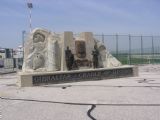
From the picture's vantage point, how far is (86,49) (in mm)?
22969

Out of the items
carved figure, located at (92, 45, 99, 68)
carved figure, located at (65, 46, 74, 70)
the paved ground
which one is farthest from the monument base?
the paved ground

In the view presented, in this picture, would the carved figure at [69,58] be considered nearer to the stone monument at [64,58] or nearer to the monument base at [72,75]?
the stone monument at [64,58]

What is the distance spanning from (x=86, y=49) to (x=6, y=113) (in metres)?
12.9

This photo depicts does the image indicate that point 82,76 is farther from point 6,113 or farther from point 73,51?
point 6,113

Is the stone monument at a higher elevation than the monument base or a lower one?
higher

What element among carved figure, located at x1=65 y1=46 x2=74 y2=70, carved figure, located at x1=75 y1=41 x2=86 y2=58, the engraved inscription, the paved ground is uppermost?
carved figure, located at x1=75 y1=41 x2=86 y2=58

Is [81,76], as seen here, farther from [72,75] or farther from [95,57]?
[95,57]

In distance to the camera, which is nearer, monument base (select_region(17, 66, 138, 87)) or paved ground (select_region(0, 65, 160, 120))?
paved ground (select_region(0, 65, 160, 120))

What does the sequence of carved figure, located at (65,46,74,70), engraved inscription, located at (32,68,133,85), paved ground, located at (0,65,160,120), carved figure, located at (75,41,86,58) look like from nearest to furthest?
paved ground, located at (0,65,160,120), engraved inscription, located at (32,68,133,85), carved figure, located at (65,46,74,70), carved figure, located at (75,41,86,58)

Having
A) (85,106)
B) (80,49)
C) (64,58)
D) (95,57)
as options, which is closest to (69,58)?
(64,58)

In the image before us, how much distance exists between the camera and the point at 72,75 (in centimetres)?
2064

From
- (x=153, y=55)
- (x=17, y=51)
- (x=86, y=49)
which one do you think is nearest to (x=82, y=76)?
(x=86, y=49)

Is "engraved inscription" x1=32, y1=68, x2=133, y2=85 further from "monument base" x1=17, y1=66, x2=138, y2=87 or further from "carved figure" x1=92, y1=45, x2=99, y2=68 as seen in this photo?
"carved figure" x1=92, y1=45, x2=99, y2=68

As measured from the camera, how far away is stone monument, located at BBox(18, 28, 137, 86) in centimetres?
2075
